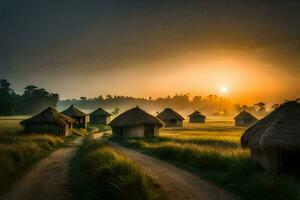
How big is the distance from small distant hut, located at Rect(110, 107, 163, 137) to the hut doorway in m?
33.9

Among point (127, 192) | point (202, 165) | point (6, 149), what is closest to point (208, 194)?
point (127, 192)

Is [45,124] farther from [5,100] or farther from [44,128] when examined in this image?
[5,100]

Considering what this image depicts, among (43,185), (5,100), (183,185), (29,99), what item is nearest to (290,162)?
(183,185)

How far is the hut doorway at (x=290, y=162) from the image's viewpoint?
14078 millimetres

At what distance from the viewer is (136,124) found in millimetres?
47438

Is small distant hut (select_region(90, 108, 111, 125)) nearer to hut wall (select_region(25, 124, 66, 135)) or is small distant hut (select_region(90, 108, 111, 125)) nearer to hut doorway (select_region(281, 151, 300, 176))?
hut wall (select_region(25, 124, 66, 135))

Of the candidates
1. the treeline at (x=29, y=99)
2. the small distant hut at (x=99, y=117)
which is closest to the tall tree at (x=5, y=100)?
the treeline at (x=29, y=99)

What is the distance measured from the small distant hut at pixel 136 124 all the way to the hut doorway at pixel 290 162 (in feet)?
111

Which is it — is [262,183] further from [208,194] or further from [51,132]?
[51,132]

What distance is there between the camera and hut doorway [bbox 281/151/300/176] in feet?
46.2

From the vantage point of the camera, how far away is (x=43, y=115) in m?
51.5

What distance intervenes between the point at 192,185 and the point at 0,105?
367 feet

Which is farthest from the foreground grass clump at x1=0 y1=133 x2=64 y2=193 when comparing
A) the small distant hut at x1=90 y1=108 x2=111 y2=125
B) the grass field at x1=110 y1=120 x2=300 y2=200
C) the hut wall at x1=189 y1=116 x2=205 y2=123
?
the hut wall at x1=189 y1=116 x2=205 y2=123

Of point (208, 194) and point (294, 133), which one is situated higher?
point (294, 133)
